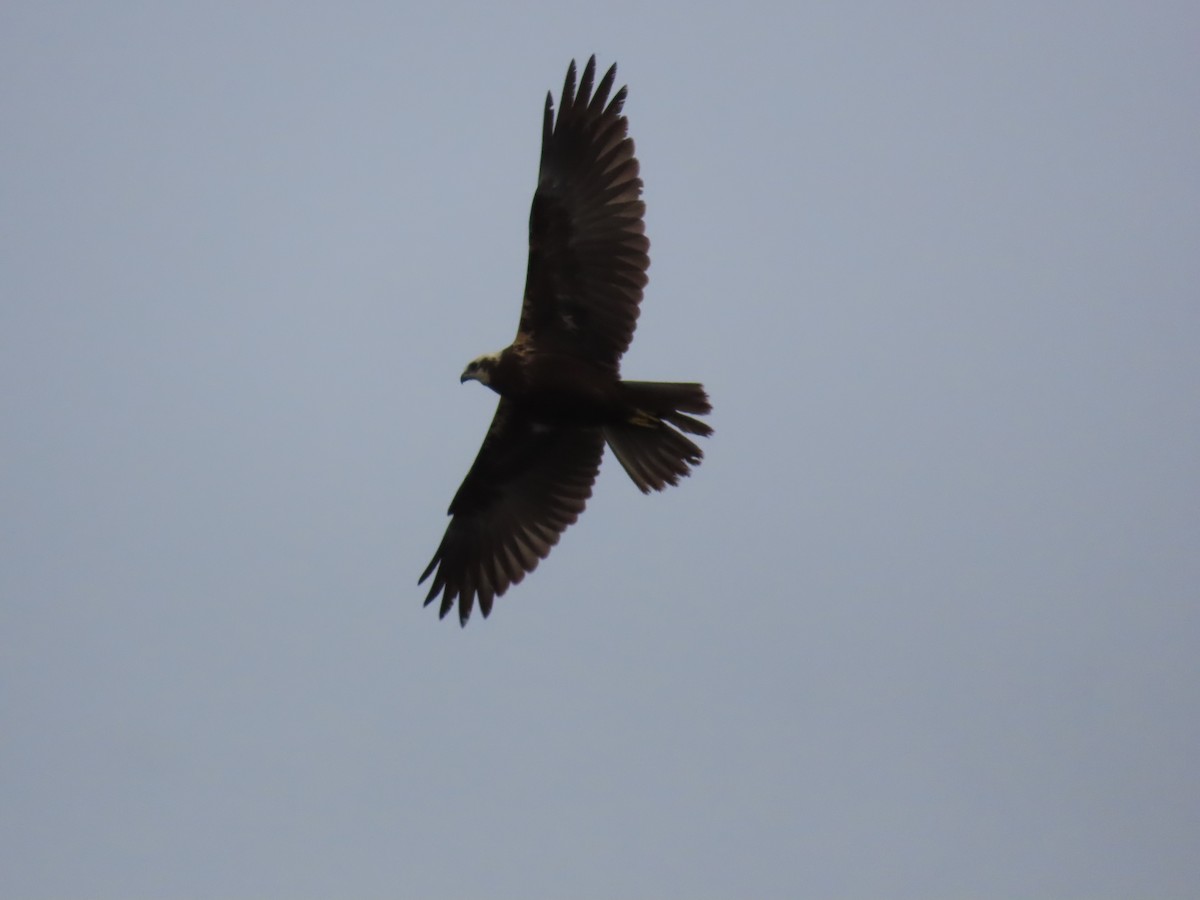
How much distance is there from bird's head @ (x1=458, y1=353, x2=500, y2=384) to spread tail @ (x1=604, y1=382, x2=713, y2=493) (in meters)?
0.90

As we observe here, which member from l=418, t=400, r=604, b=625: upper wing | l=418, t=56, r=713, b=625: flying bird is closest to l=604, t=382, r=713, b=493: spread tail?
l=418, t=56, r=713, b=625: flying bird

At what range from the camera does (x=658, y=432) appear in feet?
39.7

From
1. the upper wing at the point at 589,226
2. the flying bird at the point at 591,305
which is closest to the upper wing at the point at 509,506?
the flying bird at the point at 591,305

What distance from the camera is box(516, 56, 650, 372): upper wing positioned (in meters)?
12.1

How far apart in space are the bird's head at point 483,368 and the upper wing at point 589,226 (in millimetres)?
469

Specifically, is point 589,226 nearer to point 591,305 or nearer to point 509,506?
point 591,305

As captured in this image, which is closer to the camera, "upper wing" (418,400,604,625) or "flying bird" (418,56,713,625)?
"flying bird" (418,56,713,625)

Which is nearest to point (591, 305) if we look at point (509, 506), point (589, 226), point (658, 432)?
point (589, 226)

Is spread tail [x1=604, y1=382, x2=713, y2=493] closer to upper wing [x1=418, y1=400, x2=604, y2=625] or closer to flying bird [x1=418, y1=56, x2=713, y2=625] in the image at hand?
flying bird [x1=418, y1=56, x2=713, y2=625]

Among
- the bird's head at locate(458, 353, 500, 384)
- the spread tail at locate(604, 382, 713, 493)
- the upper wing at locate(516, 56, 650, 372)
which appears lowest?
the spread tail at locate(604, 382, 713, 493)

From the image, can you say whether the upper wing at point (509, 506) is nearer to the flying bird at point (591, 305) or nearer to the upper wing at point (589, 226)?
the flying bird at point (591, 305)

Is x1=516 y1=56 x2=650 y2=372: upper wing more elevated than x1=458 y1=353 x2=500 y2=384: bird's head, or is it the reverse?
x1=516 y1=56 x2=650 y2=372: upper wing

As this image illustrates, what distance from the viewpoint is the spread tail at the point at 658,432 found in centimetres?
1183

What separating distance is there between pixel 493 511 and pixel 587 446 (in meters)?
0.95
